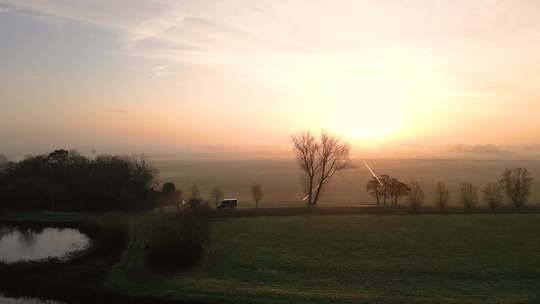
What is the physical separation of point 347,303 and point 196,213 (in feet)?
65.0

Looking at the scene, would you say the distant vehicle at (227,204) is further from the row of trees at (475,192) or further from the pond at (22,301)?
the pond at (22,301)

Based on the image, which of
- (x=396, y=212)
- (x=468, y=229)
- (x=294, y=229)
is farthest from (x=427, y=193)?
(x=294, y=229)

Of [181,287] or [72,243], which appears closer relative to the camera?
[181,287]

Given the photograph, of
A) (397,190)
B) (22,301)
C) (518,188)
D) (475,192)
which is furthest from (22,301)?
(518,188)

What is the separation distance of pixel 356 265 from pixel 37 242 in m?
31.9

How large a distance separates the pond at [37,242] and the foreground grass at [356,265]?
6028 mm

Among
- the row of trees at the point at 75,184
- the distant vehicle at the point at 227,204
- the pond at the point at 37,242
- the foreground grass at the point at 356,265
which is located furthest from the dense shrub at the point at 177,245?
the row of trees at the point at 75,184

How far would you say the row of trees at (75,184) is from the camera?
211 ft

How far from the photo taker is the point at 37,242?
144 ft

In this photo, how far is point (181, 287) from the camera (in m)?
28.7

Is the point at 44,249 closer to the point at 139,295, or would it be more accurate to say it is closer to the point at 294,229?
the point at 139,295

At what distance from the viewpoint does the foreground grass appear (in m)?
27.0

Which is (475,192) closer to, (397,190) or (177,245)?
(397,190)

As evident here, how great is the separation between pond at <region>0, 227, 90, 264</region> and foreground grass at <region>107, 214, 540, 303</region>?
6.03m
